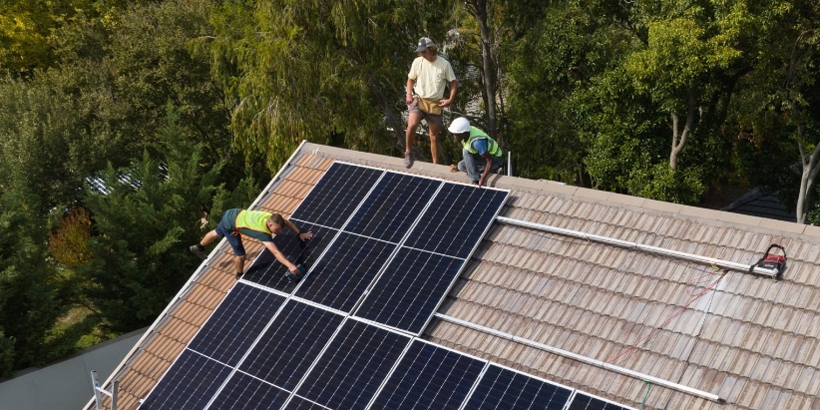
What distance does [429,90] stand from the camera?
12742 mm

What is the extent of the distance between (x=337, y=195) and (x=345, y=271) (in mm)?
1733

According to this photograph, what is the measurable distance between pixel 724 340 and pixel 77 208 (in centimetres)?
2431

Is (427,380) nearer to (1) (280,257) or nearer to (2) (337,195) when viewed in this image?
(1) (280,257)

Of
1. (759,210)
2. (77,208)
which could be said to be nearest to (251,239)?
(77,208)

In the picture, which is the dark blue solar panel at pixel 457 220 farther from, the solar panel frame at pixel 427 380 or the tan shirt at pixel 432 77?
the tan shirt at pixel 432 77

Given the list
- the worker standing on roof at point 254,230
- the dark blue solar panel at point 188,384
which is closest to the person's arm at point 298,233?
the worker standing on roof at point 254,230

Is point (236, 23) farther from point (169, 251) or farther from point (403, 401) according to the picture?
point (403, 401)

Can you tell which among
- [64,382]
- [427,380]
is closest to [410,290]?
[427,380]

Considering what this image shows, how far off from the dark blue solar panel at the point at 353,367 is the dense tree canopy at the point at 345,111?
941 centimetres

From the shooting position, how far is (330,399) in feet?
29.3

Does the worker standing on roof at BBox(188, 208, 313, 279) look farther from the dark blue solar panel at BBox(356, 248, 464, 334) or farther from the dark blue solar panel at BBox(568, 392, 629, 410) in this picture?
the dark blue solar panel at BBox(568, 392, 629, 410)

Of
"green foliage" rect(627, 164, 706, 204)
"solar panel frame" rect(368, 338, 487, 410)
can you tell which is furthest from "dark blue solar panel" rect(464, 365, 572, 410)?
"green foliage" rect(627, 164, 706, 204)

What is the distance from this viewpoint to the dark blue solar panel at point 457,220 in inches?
399

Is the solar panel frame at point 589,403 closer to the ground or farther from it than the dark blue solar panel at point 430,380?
farther from it
